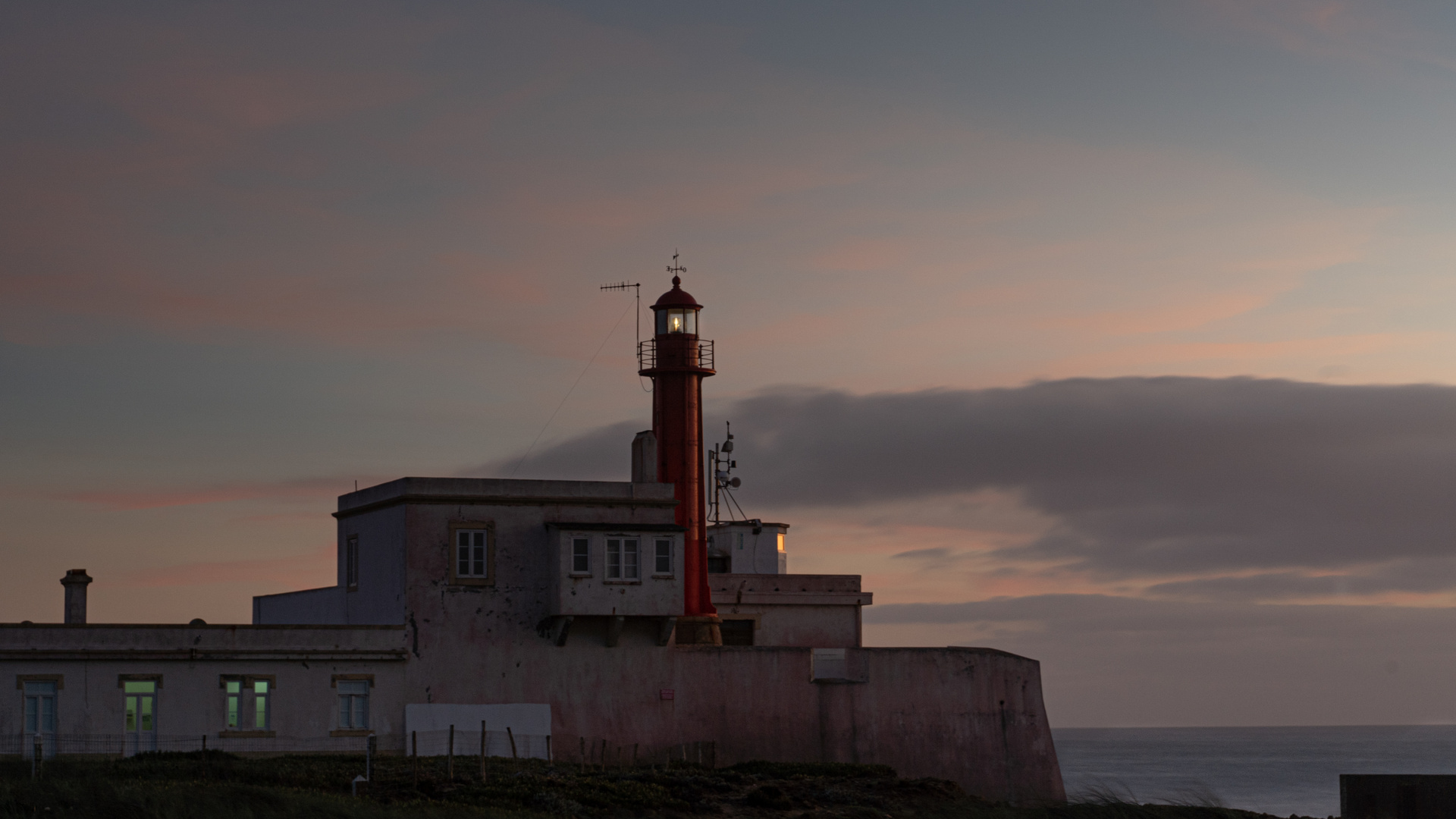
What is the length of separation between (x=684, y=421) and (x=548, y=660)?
8910 millimetres

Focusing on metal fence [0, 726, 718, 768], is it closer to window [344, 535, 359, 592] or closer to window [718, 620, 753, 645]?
window [344, 535, 359, 592]

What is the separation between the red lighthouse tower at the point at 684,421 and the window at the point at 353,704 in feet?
31.7

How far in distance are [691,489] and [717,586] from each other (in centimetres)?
1026

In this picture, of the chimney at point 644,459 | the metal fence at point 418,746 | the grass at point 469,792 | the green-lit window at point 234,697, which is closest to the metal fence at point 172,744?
the metal fence at point 418,746

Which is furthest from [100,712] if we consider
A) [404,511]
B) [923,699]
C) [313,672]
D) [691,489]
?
[923,699]

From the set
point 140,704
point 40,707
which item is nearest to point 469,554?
point 140,704

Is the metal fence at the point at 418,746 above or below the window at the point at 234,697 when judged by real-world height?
below

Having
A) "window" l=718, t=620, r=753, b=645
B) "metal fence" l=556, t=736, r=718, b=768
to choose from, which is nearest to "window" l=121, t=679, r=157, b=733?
"metal fence" l=556, t=736, r=718, b=768

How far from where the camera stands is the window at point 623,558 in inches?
1788

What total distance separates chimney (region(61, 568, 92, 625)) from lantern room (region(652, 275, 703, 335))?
1776 centimetres

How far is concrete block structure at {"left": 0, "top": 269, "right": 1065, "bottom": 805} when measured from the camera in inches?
1624

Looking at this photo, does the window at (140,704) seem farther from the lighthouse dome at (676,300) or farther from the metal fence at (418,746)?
the lighthouse dome at (676,300)

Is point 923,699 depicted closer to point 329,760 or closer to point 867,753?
point 867,753

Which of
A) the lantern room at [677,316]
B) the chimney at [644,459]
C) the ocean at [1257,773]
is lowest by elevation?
the ocean at [1257,773]
